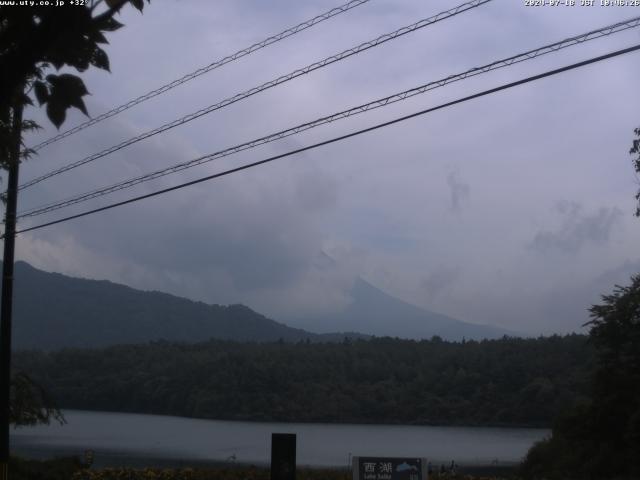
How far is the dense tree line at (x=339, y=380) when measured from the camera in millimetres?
Answer: 47938

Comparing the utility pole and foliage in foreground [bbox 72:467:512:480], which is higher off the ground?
the utility pole

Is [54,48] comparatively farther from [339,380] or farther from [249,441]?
[339,380]

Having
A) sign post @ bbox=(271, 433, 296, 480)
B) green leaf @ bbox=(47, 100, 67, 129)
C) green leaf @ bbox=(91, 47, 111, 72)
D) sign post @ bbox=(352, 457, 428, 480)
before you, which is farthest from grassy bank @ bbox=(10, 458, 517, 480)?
green leaf @ bbox=(47, 100, 67, 129)

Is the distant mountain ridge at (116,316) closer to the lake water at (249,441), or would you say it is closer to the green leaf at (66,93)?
the lake water at (249,441)

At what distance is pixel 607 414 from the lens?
1118 inches

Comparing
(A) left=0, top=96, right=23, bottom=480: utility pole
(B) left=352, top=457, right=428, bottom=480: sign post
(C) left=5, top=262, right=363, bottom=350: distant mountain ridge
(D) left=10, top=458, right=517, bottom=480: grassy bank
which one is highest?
(C) left=5, top=262, right=363, bottom=350: distant mountain ridge

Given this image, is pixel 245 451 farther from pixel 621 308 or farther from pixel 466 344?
pixel 466 344

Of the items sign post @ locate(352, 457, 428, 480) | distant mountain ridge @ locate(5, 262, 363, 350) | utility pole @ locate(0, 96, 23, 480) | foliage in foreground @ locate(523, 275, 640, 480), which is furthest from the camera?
distant mountain ridge @ locate(5, 262, 363, 350)

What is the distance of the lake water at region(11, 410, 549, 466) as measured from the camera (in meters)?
36.4

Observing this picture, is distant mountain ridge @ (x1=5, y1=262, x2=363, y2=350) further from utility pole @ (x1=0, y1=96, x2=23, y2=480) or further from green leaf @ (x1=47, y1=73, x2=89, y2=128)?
green leaf @ (x1=47, y1=73, x2=89, y2=128)

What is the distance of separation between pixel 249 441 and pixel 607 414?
73.5 feet

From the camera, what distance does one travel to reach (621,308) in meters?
29.5

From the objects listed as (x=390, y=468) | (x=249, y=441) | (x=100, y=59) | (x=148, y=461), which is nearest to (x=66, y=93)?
(x=100, y=59)

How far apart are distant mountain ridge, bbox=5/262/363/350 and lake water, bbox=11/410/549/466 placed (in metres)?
88.3
